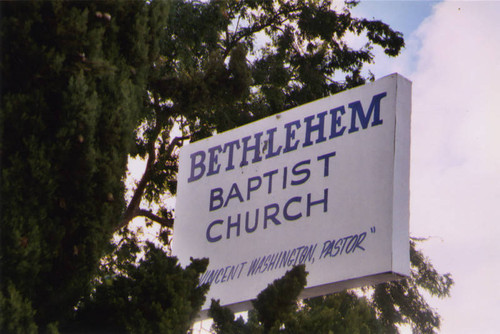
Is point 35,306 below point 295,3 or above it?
below

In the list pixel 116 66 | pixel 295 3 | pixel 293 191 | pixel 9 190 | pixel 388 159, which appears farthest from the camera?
pixel 295 3

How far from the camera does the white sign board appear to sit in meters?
6.64

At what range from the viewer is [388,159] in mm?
6754

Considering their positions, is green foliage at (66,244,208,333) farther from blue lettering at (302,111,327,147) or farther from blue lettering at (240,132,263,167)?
blue lettering at (240,132,263,167)

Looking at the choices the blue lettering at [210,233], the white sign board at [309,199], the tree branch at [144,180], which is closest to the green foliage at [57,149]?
the white sign board at [309,199]

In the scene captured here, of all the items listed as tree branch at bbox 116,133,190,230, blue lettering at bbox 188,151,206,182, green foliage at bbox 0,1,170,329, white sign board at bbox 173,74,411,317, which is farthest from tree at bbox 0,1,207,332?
tree branch at bbox 116,133,190,230

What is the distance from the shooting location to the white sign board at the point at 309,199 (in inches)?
262

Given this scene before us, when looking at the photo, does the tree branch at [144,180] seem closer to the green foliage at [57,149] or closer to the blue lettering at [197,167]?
the blue lettering at [197,167]

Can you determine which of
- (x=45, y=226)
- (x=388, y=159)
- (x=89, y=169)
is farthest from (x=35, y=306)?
(x=388, y=159)

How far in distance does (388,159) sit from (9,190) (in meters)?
3.11

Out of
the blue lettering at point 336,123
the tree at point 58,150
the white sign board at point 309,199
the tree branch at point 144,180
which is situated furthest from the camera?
the tree branch at point 144,180

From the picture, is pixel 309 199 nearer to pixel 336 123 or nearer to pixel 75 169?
pixel 336 123

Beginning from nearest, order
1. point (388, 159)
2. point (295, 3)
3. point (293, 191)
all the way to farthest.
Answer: point (388, 159) < point (293, 191) < point (295, 3)

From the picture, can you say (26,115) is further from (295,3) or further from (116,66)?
(295,3)
